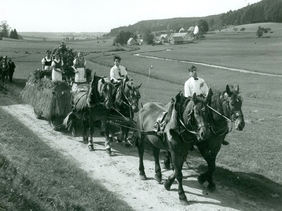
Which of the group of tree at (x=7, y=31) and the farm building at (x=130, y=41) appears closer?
the group of tree at (x=7, y=31)

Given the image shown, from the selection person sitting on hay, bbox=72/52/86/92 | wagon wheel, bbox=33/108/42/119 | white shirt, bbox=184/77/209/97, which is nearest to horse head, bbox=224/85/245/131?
white shirt, bbox=184/77/209/97

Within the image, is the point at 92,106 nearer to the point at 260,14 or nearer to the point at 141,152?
the point at 141,152

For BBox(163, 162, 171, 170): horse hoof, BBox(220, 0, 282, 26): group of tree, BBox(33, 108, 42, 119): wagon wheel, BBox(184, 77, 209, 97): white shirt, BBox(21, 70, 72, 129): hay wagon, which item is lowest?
BBox(163, 162, 171, 170): horse hoof

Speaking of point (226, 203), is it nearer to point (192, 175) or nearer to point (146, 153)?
point (192, 175)

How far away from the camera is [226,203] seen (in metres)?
7.52

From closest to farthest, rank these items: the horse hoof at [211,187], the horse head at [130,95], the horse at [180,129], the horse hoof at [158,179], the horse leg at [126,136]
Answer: the horse at [180,129] < the horse hoof at [211,187] < the horse hoof at [158,179] < the horse head at [130,95] < the horse leg at [126,136]

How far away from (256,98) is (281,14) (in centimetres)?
11031

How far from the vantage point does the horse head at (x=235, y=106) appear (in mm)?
7285

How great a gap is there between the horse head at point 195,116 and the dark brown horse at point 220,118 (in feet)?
1.42

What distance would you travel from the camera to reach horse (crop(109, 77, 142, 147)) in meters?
10.1

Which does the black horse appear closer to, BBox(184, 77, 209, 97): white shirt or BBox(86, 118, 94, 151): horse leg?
BBox(184, 77, 209, 97): white shirt

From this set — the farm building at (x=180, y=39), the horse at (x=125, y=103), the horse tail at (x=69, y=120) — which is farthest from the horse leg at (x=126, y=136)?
the farm building at (x=180, y=39)

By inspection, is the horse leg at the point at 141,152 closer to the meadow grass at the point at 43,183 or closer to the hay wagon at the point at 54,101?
the meadow grass at the point at 43,183

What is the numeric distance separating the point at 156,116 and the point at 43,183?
11.3 feet
